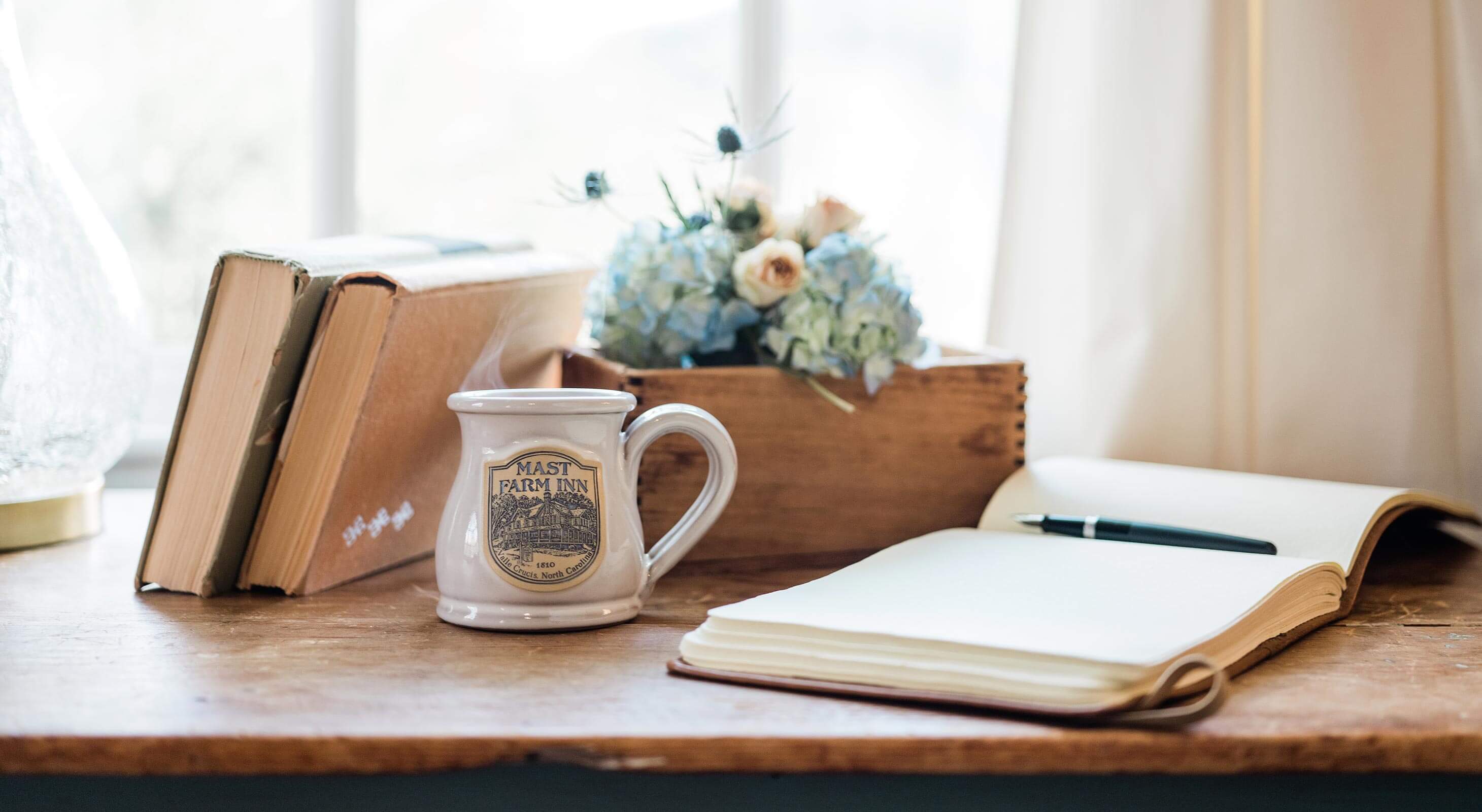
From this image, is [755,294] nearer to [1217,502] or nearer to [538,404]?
[538,404]

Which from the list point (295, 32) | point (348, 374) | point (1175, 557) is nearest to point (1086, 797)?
point (1175, 557)

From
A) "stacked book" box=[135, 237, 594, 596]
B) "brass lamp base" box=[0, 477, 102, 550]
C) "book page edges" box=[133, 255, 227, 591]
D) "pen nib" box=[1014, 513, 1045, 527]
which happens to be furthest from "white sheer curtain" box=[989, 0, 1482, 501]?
"brass lamp base" box=[0, 477, 102, 550]

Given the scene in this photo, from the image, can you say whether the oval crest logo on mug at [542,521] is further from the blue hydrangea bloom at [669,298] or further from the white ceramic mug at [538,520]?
the blue hydrangea bloom at [669,298]

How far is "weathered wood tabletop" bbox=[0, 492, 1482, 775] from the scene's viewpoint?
44 cm

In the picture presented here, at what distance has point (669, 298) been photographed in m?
0.80

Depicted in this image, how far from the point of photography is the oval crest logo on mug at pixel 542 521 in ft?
1.95

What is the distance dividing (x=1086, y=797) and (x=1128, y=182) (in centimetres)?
64

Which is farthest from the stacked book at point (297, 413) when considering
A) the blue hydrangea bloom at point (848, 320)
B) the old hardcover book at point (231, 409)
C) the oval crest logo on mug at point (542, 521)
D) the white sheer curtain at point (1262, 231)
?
the white sheer curtain at point (1262, 231)

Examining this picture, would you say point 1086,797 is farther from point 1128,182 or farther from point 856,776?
point 1128,182

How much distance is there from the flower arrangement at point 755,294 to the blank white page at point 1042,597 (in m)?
0.15

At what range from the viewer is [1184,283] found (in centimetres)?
95

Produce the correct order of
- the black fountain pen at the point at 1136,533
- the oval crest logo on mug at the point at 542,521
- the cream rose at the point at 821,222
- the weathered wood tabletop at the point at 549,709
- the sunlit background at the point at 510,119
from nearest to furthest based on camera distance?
the weathered wood tabletop at the point at 549,709, the oval crest logo on mug at the point at 542,521, the black fountain pen at the point at 1136,533, the cream rose at the point at 821,222, the sunlit background at the point at 510,119

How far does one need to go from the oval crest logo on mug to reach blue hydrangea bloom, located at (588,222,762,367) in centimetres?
22

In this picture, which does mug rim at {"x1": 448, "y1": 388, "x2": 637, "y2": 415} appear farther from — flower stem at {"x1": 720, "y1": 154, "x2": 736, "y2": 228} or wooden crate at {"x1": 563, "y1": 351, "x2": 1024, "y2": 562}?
flower stem at {"x1": 720, "y1": 154, "x2": 736, "y2": 228}
